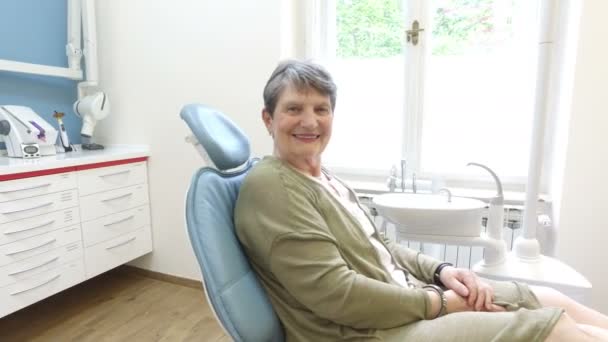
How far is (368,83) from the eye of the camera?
2.14 m

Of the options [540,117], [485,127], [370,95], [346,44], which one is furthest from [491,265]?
[346,44]

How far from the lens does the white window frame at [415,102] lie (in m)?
1.74

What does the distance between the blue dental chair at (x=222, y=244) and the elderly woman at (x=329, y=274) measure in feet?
0.14

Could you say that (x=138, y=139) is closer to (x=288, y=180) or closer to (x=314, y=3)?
(x=314, y=3)

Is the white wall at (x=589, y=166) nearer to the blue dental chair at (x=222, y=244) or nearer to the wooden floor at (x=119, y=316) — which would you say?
the blue dental chair at (x=222, y=244)

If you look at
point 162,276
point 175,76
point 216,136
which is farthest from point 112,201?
point 216,136

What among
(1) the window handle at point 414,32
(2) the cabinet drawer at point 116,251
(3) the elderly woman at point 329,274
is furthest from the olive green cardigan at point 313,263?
(2) the cabinet drawer at point 116,251

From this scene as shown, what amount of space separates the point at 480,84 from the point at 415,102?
1.08 ft

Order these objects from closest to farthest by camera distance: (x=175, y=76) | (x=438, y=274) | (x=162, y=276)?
1. (x=438, y=274)
2. (x=175, y=76)
3. (x=162, y=276)

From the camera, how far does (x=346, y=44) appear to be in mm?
2166

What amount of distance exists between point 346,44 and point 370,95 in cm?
33

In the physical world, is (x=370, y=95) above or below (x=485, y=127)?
above

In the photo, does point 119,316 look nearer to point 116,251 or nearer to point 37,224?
point 116,251

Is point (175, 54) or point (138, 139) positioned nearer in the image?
point (175, 54)
